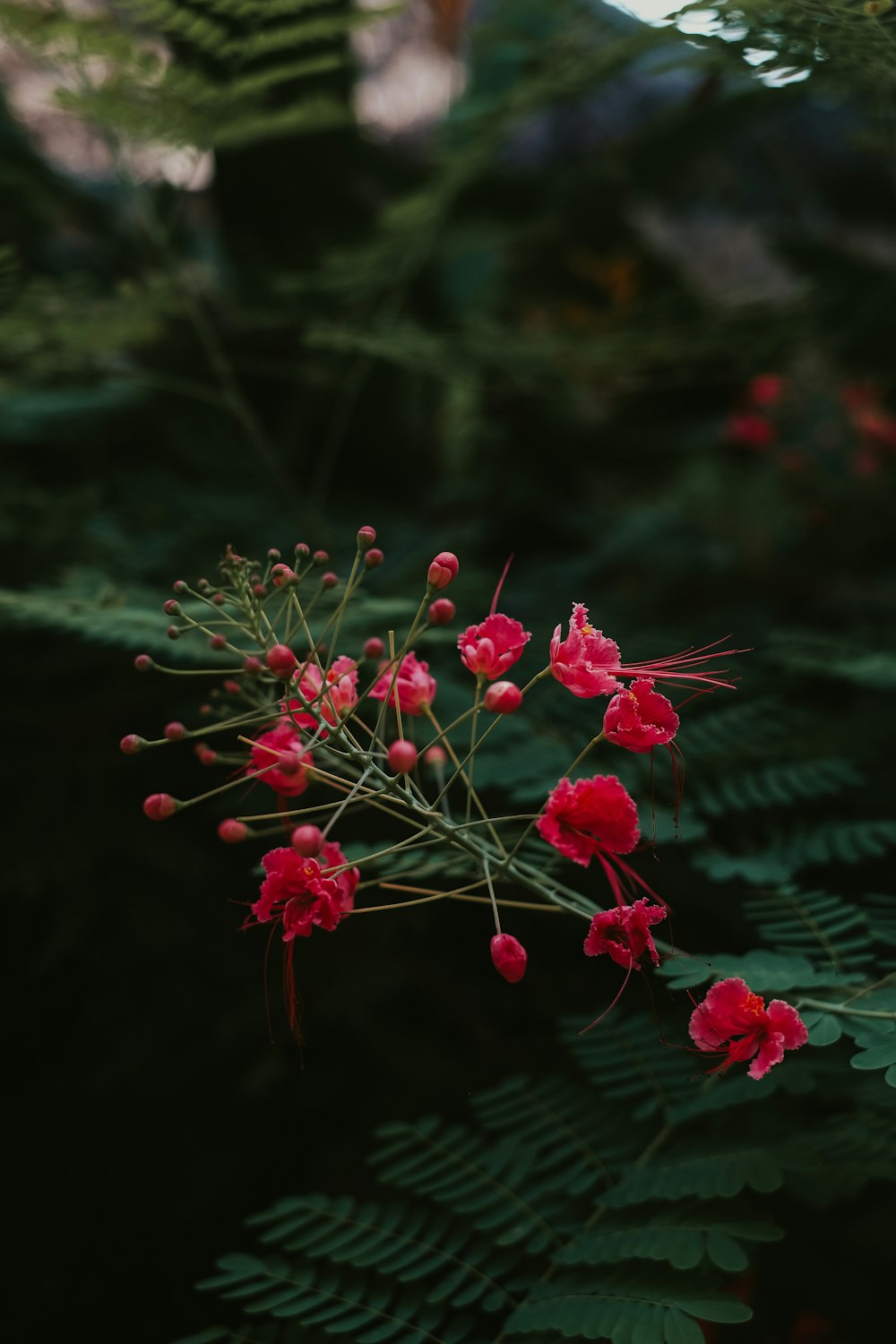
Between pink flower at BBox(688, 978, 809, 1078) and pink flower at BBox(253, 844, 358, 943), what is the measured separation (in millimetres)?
325

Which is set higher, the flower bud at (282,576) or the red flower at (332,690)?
the flower bud at (282,576)

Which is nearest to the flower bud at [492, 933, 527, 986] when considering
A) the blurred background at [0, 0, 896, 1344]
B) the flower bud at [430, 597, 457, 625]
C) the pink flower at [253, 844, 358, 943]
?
the pink flower at [253, 844, 358, 943]

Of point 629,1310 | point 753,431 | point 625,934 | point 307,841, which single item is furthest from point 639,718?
point 753,431

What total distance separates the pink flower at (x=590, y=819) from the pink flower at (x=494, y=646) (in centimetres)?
13

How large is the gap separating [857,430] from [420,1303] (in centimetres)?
296

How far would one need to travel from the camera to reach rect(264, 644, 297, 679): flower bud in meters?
0.79

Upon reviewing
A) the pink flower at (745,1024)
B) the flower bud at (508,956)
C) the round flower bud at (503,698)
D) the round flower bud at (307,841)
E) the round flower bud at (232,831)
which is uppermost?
the round flower bud at (503,698)

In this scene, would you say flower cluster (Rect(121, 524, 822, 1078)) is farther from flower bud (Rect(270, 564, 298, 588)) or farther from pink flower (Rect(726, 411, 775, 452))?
pink flower (Rect(726, 411, 775, 452))

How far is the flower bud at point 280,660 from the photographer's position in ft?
2.60

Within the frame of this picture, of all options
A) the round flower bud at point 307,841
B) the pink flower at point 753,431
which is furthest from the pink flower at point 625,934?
the pink flower at point 753,431

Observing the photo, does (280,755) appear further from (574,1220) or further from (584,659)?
(574,1220)

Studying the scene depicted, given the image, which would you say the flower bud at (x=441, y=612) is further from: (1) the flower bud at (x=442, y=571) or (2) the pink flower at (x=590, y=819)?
(2) the pink flower at (x=590, y=819)

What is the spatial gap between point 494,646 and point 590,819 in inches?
7.1

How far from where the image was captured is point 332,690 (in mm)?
897
